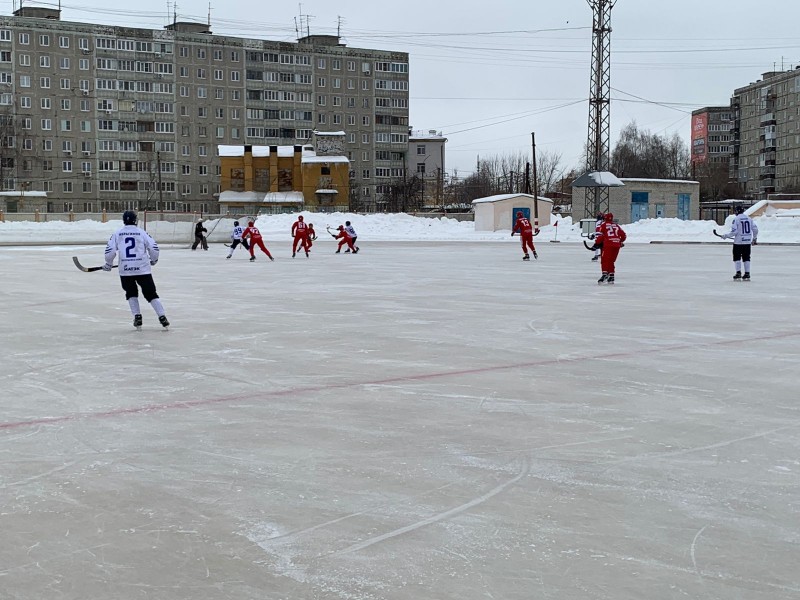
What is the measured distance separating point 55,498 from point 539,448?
8.33 feet

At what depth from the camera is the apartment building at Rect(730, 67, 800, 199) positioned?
120 meters

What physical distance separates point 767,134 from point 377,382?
428 feet

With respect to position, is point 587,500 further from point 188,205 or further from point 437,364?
point 188,205

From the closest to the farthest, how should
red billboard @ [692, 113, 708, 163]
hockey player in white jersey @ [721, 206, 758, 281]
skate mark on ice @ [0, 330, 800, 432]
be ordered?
skate mark on ice @ [0, 330, 800, 432]
hockey player in white jersey @ [721, 206, 758, 281]
red billboard @ [692, 113, 708, 163]

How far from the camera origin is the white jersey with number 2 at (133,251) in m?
10.7

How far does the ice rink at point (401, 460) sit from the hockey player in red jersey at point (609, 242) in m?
5.77

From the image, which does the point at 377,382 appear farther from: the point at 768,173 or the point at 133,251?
the point at 768,173

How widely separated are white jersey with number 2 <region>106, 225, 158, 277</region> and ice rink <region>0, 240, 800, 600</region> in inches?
32.1

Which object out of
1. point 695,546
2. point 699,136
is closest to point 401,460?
point 695,546

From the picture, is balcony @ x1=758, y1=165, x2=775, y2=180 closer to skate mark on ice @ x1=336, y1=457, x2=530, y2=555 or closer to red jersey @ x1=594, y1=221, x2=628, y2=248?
red jersey @ x1=594, y1=221, x2=628, y2=248

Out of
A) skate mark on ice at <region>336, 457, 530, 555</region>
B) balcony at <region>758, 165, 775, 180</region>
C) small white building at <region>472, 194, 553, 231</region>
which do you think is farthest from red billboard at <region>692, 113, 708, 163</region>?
skate mark on ice at <region>336, 457, 530, 555</region>

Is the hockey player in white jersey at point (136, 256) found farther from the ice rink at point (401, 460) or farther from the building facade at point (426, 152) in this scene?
the building facade at point (426, 152)

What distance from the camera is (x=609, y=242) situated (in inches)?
671

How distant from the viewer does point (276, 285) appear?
1781 cm
